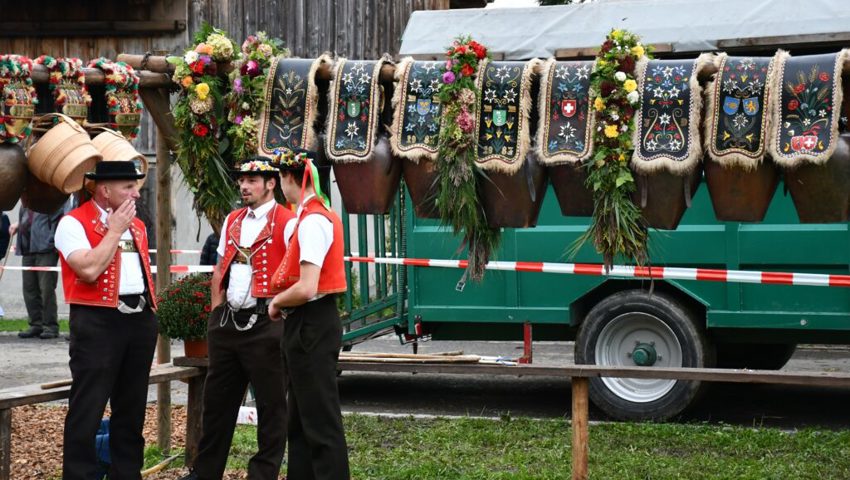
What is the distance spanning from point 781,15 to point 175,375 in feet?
22.5

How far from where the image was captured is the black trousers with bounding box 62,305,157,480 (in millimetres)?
5273

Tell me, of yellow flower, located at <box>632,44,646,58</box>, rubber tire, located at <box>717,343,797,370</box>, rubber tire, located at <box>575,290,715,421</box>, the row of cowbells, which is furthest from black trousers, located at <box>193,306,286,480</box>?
rubber tire, located at <box>717,343,797,370</box>

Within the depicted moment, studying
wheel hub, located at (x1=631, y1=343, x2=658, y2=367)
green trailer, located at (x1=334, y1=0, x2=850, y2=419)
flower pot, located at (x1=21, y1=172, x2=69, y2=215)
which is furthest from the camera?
wheel hub, located at (x1=631, y1=343, x2=658, y2=367)

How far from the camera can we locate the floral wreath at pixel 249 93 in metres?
5.27

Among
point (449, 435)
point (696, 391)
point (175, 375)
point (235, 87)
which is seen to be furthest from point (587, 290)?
point (235, 87)

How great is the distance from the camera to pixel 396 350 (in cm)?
1244

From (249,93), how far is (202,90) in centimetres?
23

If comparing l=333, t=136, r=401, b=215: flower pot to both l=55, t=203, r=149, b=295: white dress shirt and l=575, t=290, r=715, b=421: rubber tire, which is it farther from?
l=575, t=290, r=715, b=421: rubber tire

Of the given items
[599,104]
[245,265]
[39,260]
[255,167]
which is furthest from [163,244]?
[39,260]

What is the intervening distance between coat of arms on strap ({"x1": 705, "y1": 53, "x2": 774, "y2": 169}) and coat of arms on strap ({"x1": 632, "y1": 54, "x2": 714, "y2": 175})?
66 millimetres

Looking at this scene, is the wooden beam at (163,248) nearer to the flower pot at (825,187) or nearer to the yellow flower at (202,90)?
the yellow flower at (202,90)

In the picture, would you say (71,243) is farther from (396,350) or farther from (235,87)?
(396,350)

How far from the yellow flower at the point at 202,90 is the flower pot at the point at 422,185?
98cm

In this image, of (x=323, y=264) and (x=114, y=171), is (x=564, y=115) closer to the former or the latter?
(x=323, y=264)
